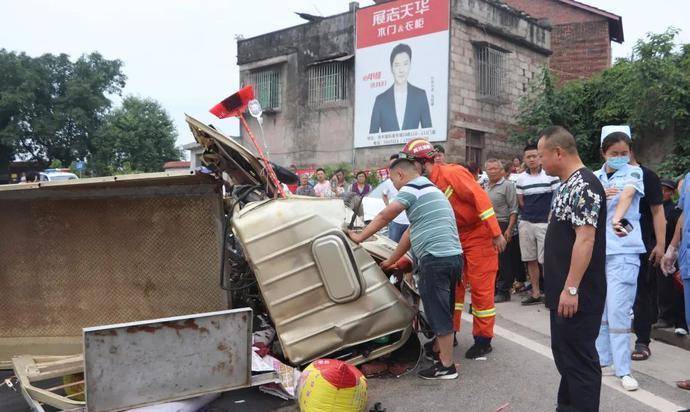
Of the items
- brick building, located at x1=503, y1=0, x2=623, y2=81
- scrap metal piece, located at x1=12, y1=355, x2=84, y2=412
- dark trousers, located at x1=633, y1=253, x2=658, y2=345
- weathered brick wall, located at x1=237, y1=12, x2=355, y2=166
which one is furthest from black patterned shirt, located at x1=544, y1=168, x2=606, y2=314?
brick building, located at x1=503, y1=0, x2=623, y2=81

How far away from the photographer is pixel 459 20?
15.9m

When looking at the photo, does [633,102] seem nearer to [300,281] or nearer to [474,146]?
[474,146]

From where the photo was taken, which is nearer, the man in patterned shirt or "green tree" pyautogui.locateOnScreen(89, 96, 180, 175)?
the man in patterned shirt

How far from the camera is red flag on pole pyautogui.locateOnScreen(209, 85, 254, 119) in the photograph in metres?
4.25

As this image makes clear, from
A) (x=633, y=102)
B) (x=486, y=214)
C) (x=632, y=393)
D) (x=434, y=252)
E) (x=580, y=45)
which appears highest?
(x=580, y=45)

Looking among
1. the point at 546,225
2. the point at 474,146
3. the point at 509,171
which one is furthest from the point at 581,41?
the point at 546,225

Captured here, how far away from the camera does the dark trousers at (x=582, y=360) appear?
2.73 metres

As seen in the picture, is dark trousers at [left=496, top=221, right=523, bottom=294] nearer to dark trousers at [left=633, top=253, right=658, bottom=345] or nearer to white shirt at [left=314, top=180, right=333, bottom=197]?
dark trousers at [left=633, top=253, right=658, bottom=345]

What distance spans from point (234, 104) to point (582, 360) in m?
2.95

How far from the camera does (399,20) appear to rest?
55.3 feet

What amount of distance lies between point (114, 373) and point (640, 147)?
13801mm

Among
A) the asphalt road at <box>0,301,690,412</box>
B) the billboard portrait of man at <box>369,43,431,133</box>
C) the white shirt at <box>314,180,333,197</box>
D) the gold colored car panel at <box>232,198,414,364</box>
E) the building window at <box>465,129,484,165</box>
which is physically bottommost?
the asphalt road at <box>0,301,690,412</box>

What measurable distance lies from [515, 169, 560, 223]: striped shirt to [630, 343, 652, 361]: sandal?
217cm

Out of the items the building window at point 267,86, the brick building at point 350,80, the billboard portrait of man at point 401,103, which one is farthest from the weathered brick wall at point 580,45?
the building window at point 267,86
